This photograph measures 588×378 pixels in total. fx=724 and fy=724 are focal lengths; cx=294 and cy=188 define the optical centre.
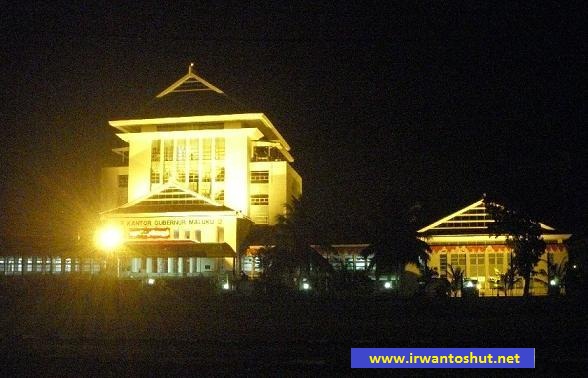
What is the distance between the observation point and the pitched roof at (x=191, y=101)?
50562 mm

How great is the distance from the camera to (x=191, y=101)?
52.4 meters

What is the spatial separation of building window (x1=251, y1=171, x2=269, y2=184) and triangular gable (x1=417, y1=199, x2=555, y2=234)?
14450 mm

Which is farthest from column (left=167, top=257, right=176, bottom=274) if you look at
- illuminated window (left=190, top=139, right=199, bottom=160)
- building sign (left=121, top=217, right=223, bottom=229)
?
illuminated window (left=190, top=139, right=199, bottom=160)

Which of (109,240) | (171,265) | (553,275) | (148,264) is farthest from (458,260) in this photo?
(109,240)

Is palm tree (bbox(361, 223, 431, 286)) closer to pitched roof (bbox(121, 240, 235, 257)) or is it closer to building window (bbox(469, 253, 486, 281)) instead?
building window (bbox(469, 253, 486, 281))

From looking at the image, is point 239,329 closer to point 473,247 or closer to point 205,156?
point 473,247

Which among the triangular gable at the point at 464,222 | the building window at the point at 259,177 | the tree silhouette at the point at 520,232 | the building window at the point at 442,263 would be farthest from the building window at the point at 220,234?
the tree silhouette at the point at 520,232

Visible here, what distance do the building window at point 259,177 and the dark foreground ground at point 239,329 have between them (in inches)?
715

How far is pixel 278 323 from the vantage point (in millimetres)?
24594

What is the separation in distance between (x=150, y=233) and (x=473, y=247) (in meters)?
18.3

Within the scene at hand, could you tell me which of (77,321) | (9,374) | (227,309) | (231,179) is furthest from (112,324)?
(231,179)

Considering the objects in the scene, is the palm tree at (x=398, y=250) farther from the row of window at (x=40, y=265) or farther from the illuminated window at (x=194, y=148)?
the illuminated window at (x=194, y=148)

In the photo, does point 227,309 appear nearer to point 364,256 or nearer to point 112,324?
point 112,324

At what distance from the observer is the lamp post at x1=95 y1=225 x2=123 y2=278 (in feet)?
126
